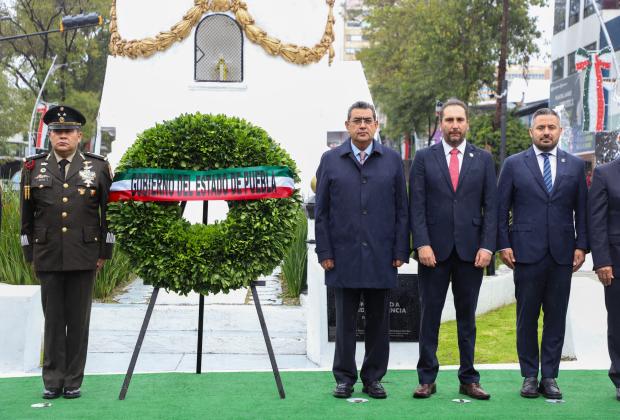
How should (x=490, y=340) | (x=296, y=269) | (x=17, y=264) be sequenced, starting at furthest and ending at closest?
(x=296, y=269), (x=17, y=264), (x=490, y=340)

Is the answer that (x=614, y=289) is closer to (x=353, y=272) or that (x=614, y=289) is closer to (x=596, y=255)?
(x=596, y=255)

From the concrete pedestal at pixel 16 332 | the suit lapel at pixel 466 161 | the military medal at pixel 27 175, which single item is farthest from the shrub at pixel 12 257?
the suit lapel at pixel 466 161

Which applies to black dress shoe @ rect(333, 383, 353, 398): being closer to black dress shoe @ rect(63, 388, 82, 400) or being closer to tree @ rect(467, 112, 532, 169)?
black dress shoe @ rect(63, 388, 82, 400)

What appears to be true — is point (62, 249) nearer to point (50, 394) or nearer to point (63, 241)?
point (63, 241)

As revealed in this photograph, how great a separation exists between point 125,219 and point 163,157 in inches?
21.5

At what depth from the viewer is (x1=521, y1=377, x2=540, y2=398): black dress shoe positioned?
22.0 feet

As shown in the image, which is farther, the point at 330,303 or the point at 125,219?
the point at 330,303

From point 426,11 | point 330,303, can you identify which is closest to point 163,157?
point 330,303

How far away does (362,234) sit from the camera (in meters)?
6.62

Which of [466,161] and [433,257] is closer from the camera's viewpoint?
[433,257]

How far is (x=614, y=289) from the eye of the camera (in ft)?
21.9

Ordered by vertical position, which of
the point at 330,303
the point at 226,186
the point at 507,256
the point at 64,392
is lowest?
the point at 64,392

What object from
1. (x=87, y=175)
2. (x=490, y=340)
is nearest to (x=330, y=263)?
(x=87, y=175)

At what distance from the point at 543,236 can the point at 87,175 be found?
3371 mm
